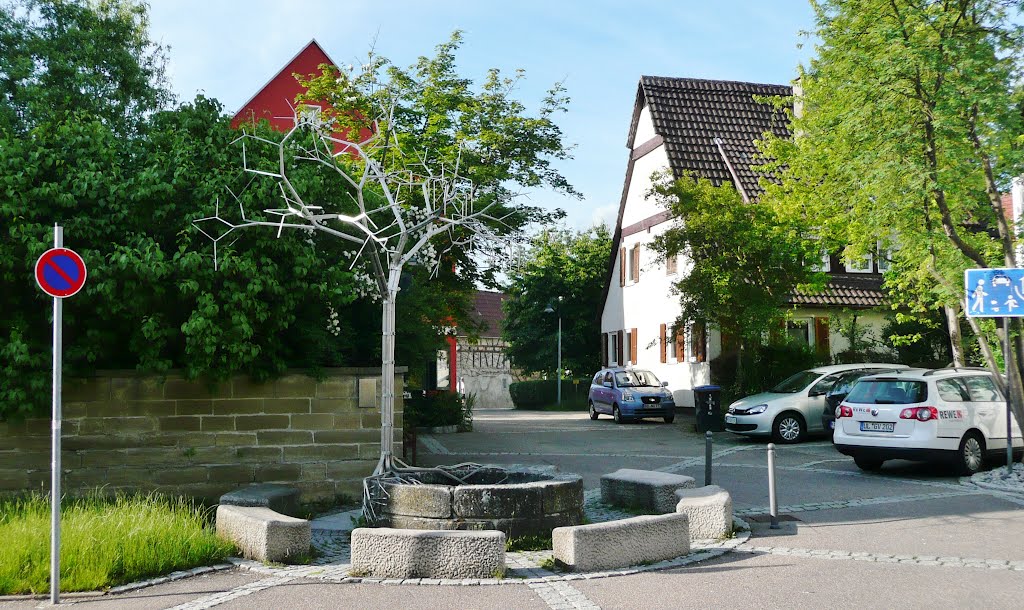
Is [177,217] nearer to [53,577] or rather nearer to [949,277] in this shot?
[53,577]

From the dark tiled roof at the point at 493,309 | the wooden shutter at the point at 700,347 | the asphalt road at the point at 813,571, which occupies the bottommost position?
the asphalt road at the point at 813,571

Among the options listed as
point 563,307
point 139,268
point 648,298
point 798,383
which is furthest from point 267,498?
point 563,307

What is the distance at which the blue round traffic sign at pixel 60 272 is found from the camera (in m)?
7.45

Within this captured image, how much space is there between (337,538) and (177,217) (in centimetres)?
422

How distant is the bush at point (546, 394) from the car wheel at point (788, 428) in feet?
75.5

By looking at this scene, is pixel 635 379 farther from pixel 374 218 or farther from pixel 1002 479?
pixel 374 218

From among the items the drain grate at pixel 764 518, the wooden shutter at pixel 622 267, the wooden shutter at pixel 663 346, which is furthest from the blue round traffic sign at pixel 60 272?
the wooden shutter at pixel 622 267

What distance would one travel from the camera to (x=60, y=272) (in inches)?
297

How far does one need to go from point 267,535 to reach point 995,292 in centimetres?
1009

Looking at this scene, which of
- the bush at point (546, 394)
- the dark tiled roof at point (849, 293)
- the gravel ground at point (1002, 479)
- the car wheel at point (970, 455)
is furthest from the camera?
the bush at point (546, 394)

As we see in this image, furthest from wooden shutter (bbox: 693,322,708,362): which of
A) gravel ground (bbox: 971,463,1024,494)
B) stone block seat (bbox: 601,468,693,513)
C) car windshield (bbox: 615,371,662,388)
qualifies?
stone block seat (bbox: 601,468,693,513)

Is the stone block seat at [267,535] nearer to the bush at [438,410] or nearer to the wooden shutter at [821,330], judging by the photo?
the bush at [438,410]

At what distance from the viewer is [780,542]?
30.7 feet

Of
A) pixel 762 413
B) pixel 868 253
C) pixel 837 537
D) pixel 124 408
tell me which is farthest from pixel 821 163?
pixel 124 408
